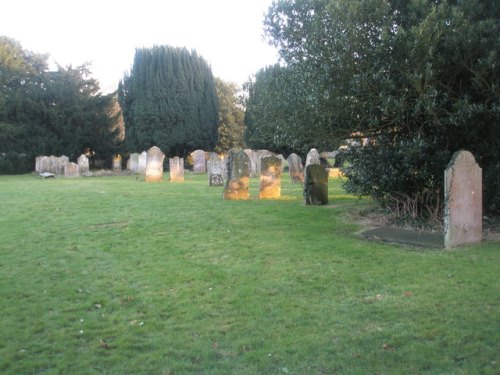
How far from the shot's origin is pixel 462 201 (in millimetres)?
8352

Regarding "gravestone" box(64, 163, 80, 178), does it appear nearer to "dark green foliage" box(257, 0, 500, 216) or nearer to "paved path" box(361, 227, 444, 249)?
"dark green foliage" box(257, 0, 500, 216)

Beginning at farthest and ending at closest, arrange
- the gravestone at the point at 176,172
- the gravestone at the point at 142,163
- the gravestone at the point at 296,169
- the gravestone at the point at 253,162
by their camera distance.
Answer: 1. the gravestone at the point at 142,163
2. the gravestone at the point at 253,162
3. the gravestone at the point at 176,172
4. the gravestone at the point at 296,169

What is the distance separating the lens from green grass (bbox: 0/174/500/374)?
4090 millimetres

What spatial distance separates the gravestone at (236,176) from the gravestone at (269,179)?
0.62 m

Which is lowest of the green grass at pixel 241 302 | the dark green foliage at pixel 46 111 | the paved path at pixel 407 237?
the green grass at pixel 241 302

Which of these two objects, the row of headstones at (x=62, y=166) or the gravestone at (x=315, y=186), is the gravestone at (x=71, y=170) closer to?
the row of headstones at (x=62, y=166)

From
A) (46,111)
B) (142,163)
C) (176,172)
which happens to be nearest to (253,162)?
(176,172)

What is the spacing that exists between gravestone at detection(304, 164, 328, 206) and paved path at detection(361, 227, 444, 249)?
3.87m

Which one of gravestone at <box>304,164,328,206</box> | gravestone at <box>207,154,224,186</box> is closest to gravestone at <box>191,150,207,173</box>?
gravestone at <box>207,154,224,186</box>

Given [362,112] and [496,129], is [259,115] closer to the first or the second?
[362,112]

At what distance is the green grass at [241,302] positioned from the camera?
4.09m

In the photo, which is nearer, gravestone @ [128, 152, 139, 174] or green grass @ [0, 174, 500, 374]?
green grass @ [0, 174, 500, 374]

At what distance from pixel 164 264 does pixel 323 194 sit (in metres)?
7.48

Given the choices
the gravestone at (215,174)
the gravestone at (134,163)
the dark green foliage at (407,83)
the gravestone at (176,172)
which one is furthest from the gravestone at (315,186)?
the gravestone at (134,163)
